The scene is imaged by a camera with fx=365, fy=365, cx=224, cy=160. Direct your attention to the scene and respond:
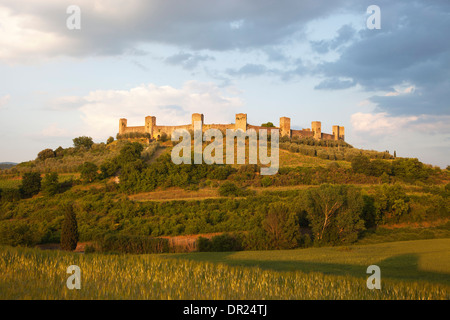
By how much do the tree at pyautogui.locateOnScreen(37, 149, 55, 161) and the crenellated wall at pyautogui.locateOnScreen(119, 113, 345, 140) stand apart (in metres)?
21.6

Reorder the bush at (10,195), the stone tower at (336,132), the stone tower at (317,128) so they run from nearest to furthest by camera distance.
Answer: the bush at (10,195)
the stone tower at (317,128)
the stone tower at (336,132)

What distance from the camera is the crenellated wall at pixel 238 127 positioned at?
7517 cm

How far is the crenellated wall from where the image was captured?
7517cm

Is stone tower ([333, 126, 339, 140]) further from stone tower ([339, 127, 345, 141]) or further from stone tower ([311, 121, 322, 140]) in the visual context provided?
stone tower ([311, 121, 322, 140])

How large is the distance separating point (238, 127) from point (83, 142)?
31.2 m

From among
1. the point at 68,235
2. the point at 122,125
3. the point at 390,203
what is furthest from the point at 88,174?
the point at 122,125

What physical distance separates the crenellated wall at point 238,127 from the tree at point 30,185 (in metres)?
36.6

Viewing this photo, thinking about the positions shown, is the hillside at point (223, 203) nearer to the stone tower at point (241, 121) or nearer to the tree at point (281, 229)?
the tree at point (281, 229)

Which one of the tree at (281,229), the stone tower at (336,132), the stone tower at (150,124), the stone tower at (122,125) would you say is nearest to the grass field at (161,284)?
the tree at (281,229)

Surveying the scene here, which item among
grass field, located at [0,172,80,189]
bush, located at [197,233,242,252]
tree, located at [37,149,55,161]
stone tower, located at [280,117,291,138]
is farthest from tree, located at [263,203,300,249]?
stone tower, located at [280,117,291,138]

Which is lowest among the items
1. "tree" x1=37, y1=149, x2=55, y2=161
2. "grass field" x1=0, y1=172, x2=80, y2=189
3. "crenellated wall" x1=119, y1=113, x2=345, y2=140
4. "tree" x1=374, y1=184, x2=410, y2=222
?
"tree" x1=374, y1=184, x2=410, y2=222

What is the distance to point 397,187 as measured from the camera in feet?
114

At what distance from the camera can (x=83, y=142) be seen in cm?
7262
